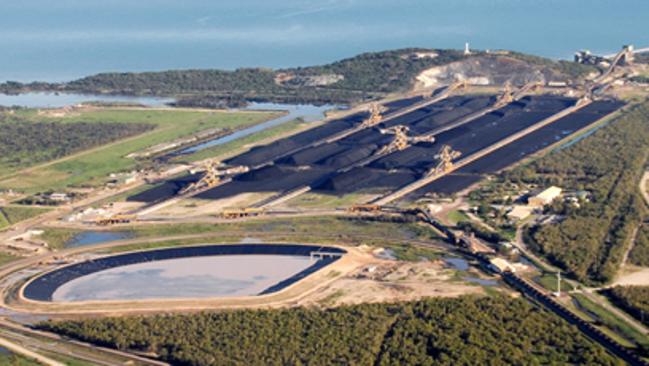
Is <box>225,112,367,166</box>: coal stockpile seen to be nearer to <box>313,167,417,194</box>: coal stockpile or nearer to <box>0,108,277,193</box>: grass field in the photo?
<box>0,108,277,193</box>: grass field

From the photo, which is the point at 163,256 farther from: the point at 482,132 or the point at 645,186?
the point at 482,132

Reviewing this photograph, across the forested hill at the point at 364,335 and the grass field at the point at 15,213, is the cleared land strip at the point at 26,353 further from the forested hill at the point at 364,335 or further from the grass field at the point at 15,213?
the grass field at the point at 15,213

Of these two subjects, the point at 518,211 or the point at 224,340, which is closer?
the point at 224,340

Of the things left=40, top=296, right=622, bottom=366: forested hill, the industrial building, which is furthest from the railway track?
the industrial building

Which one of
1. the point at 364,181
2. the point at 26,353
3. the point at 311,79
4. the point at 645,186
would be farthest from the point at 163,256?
the point at 311,79

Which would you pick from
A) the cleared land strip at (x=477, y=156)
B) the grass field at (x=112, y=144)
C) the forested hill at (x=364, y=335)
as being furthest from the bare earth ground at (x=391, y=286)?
the grass field at (x=112, y=144)

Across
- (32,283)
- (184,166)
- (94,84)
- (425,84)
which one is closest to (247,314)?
(32,283)

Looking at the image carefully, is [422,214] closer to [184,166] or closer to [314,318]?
[314,318]
